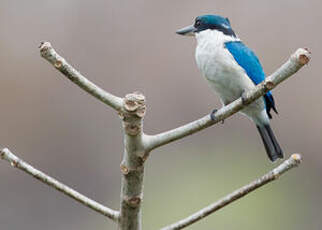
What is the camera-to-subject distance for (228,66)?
3406 millimetres

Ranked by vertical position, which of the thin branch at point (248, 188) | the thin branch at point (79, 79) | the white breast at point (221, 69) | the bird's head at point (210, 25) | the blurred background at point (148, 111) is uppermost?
the blurred background at point (148, 111)

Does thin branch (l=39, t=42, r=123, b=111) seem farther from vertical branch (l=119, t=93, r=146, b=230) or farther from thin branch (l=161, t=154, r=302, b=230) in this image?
thin branch (l=161, t=154, r=302, b=230)

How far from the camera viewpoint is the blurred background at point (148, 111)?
8.80 m

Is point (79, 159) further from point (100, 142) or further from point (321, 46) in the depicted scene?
point (321, 46)

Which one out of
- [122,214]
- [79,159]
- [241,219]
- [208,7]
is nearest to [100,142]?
[79,159]

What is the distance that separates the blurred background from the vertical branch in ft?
21.2

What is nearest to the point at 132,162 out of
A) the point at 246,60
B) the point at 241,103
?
the point at 241,103

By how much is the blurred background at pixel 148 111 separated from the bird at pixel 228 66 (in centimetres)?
461

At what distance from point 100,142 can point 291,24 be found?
321 centimetres

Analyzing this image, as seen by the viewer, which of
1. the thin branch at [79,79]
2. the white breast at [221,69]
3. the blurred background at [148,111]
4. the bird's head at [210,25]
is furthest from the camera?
the blurred background at [148,111]

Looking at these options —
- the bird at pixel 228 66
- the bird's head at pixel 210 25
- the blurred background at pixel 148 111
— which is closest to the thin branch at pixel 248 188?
the bird at pixel 228 66

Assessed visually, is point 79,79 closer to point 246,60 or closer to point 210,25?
point 246,60

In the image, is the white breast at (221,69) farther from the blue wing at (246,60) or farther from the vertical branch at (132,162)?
the vertical branch at (132,162)

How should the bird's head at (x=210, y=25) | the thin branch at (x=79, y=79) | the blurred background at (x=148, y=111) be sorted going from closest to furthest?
the thin branch at (x=79, y=79)
the bird's head at (x=210, y=25)
the blurred background at (x=148, y=111)
